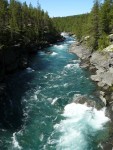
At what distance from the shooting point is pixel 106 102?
1476 inches

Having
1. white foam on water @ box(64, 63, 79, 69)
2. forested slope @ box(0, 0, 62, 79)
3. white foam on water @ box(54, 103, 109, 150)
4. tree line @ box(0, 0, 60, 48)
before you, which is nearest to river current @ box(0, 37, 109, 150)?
white foam on water @ box(54, 103, 109, 150)

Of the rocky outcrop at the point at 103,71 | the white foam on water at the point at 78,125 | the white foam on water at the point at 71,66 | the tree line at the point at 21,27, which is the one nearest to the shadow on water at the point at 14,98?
the white foam on water at the point at 71,66

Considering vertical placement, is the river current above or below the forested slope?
below

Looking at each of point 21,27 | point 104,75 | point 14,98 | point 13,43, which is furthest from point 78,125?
point 21,27

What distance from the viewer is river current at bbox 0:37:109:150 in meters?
28.4

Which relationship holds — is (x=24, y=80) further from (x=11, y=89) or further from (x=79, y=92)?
(x=79, y=92)

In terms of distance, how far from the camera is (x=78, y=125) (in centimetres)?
3212

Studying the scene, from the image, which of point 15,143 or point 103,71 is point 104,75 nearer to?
point 103,71

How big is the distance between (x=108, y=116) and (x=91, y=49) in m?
38.6

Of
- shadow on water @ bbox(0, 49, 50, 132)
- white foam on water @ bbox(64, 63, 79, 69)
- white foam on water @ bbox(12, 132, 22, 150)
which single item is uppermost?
white foam on water @ bbox(64, 63, 79, 69)

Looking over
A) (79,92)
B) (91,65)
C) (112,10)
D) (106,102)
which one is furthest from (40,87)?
(112,10)

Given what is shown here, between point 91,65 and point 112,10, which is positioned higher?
point 112,10

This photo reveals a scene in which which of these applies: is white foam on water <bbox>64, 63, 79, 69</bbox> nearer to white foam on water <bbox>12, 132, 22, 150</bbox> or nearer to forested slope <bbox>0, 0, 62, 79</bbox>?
forested slope <bbox>0, 0, 62, 79</bbox>

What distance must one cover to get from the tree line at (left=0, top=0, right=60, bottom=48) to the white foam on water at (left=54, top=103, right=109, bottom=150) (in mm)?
22154
